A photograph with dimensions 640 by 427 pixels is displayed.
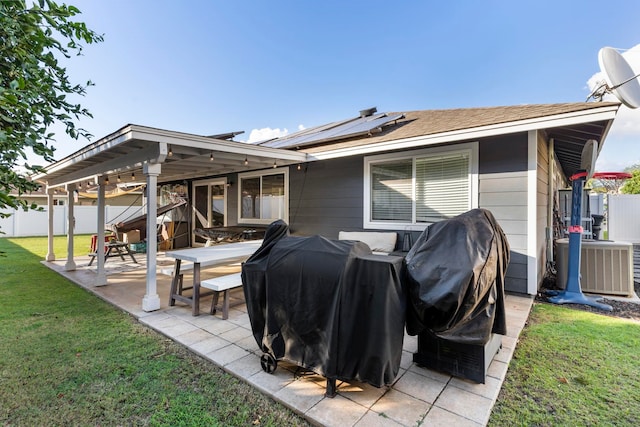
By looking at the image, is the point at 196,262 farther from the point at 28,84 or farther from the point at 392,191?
the point at 392,191

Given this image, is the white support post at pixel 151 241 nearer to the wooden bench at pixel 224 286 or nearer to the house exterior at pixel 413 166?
the house exterior at pixel 413 166

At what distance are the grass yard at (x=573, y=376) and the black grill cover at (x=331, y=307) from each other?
895mm

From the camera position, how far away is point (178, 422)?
1.92m

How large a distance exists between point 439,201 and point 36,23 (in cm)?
502

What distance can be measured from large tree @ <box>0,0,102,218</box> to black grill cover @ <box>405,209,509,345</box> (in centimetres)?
216

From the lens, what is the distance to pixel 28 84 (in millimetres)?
1575

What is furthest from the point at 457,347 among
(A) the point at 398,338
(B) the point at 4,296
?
(B) the point at 4,296

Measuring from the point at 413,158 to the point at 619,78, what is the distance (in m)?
2.81

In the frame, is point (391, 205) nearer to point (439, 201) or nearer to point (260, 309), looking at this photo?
point (439, 201)

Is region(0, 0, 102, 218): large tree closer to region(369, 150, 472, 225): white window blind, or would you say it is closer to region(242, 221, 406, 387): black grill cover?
region(242, 221, 406, 387): black grill cover

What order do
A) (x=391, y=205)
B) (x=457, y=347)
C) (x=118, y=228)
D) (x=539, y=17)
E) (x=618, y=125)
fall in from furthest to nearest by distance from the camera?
(x=618, y=125), (x=118, y=228), (x=539, y=17), (x=391, y=205), (x=457, y=347)

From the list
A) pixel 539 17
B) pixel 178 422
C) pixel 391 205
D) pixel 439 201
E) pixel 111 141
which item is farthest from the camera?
pixel 539 17

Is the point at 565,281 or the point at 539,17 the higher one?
the point at 539,17

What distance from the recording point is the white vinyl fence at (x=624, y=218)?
1012cm
